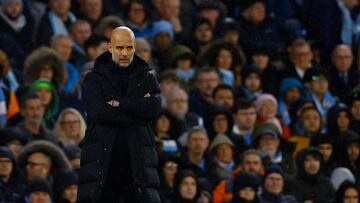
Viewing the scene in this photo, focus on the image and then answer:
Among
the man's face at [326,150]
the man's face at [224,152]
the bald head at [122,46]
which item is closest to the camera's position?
the bald head at [122,46]

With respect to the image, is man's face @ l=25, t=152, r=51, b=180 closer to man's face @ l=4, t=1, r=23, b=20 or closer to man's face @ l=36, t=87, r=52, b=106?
man's face @ l=36, t=87, r=52, b=106

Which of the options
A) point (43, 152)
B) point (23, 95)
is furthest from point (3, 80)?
point (43, 152)

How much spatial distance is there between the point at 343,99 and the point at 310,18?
2.19 meters

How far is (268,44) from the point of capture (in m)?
23.8

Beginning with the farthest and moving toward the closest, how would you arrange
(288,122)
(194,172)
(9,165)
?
(288,122) < (194,172) < (9,165)

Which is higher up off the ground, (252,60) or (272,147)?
(252,60)

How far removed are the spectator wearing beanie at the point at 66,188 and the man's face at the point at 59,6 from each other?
4442 mm

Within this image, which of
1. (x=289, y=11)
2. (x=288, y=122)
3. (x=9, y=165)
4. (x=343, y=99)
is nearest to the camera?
(x=9, y=165)

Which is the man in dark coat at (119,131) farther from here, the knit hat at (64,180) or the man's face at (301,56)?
the man's face at (301,56)

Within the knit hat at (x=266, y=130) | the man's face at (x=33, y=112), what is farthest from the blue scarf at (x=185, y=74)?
the man's face at (x=33, y=112)

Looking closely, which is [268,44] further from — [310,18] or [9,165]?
[9,165]

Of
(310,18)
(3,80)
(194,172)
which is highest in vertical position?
(310,18)

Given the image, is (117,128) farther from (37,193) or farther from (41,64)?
(41,64)

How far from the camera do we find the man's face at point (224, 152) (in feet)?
65.2
